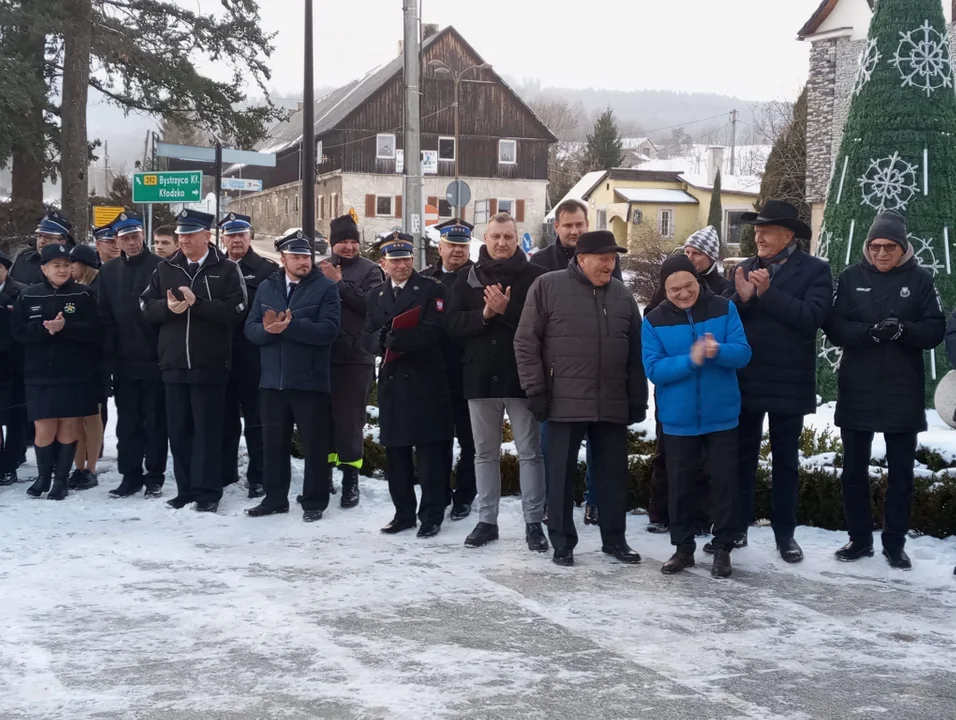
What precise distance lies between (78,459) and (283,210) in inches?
2501

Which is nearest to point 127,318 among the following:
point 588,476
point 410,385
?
point 410,385

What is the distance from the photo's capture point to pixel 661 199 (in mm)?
71750

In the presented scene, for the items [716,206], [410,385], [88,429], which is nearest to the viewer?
[410,385]

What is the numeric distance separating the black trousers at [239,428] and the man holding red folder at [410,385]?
174cm

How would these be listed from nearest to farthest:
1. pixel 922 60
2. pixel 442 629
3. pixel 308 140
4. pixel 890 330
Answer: pixel 442 629
pixel 890 330
pixel 922 60
pixel 308 140

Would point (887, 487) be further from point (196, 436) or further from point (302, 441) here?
point (196, 436)

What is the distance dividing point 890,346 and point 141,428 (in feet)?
18.6

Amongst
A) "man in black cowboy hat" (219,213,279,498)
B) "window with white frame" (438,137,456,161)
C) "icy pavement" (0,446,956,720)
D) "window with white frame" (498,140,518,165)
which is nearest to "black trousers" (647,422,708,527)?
"icy pavement" (0,446,956,720)

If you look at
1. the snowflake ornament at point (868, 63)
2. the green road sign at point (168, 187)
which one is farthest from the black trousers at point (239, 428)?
the green road sign at point (168, 187)

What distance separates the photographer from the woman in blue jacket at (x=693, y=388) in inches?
275

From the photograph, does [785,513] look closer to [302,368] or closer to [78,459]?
[302,368]

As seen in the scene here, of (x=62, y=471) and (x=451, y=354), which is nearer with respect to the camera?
(x=451, y=354)

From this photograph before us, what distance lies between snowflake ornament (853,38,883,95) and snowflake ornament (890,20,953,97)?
0.57ft

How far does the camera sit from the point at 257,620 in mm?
5863
